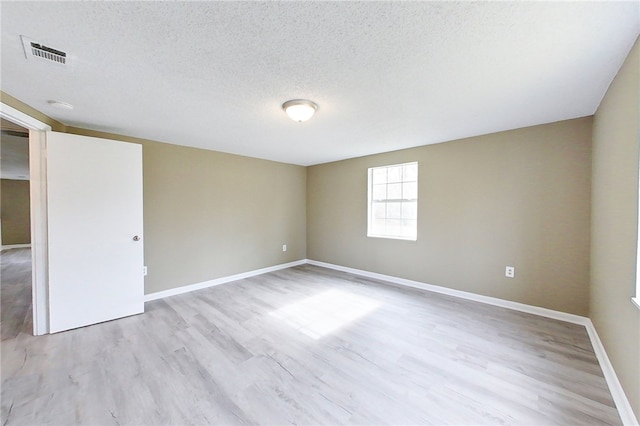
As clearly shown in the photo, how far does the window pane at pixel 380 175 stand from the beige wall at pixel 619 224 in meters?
2.59

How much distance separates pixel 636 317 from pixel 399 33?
7.01 ft

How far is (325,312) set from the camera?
2998 millimetres

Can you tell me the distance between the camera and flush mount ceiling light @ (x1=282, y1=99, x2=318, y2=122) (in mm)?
2189

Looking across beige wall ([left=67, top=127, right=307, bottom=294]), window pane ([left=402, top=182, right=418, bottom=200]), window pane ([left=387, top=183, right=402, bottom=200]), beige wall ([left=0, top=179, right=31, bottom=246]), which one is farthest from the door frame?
beige wall ([left=0, top=179, right=31, bottom=246])

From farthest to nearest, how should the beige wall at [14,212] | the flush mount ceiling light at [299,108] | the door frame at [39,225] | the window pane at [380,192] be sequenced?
the beige wall at [14,212]
the window pane at [380,192]
the door frame at [39,225]
the flush mount ceiling light at [299,108]

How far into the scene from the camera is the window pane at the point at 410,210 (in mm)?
3980

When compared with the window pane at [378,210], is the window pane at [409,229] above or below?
below

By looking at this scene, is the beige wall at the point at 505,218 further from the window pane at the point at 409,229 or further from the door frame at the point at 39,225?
the door frame at the point at 39,225

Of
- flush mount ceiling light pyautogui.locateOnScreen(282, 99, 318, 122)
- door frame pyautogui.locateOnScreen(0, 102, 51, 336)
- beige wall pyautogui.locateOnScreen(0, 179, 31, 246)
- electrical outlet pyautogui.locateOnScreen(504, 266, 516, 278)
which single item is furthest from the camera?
beige wall pyautogui.locateOnScreen(0, 179, 31, 246)

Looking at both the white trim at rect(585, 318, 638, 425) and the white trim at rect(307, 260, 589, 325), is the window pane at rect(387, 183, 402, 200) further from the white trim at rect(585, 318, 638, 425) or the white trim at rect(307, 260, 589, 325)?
the white trim at rect(585, 318, 638, 425)

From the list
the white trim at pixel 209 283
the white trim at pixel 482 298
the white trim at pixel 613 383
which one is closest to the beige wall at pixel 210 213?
the white trim at pixel 209 283

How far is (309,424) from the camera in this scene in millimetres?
1437

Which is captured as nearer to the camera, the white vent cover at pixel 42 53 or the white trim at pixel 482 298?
the white vent cover at pixel 42 53

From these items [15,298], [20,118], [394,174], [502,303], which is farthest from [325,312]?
[15,298]
